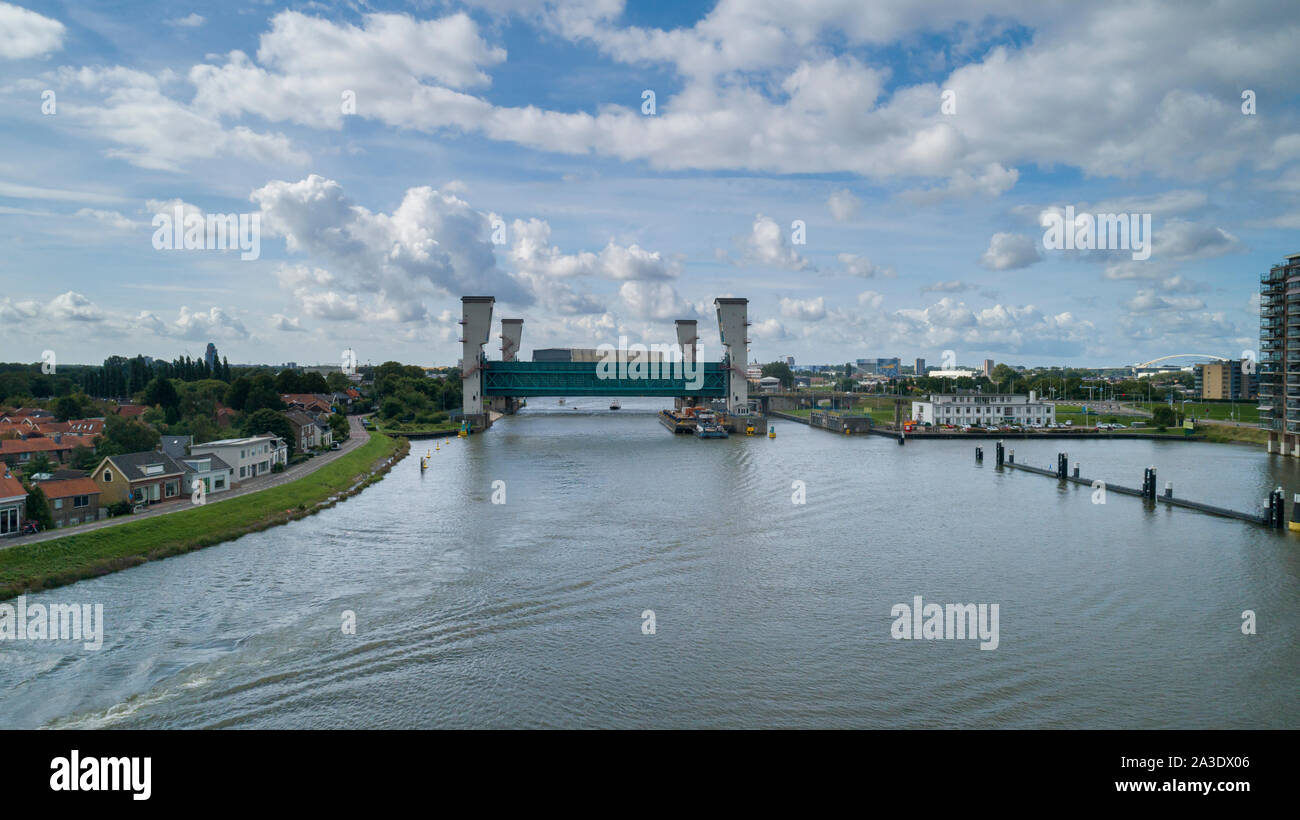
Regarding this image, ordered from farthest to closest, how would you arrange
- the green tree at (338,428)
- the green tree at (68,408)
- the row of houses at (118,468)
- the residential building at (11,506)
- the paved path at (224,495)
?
the green tree at (338,428) → the green tree at (68,408) → the row of houses at (118,468) → the residential building at (11,506) → the paved path at (224,495)

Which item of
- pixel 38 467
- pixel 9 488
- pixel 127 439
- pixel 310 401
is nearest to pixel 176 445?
pixel 127 439

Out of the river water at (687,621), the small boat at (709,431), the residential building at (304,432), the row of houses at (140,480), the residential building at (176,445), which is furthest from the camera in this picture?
the small boat at (709,431)

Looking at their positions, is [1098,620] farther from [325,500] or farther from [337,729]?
[325,500]

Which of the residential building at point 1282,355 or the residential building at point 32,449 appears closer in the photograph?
the residential building at point 32,449

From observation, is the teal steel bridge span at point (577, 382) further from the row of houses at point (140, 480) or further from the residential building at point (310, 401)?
the row of houses at point (140, 480)

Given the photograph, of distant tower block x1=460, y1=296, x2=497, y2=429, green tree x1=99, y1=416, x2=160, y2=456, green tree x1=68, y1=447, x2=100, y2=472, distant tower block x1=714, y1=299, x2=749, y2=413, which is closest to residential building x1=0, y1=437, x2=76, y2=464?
green tree x1=68, y1=447, x2=100, y2=472

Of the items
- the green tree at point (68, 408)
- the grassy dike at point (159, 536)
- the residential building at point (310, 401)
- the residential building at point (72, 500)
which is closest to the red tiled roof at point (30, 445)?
the grassy dike at point (159, 536)

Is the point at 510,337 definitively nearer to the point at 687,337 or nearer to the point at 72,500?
the point at 687,337
